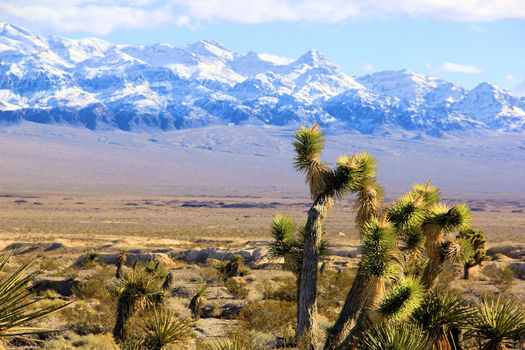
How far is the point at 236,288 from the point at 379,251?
31.9 feet

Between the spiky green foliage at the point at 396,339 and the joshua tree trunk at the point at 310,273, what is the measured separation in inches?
95.9

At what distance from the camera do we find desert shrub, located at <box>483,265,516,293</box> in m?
19.3

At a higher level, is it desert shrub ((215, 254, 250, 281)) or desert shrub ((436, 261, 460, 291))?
desert shrub ((436, 261, 460, 291))

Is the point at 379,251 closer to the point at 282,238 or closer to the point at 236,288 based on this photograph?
the point at 282,238

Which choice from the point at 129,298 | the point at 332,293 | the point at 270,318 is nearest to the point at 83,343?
the point at 129,298

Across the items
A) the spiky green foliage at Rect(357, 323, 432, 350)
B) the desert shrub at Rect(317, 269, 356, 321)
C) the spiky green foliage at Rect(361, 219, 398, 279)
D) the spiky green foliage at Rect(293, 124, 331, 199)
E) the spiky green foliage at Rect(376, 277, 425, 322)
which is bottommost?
the desert shrub at Rect(317, 269, 356, 321)

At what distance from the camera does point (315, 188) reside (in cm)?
1029

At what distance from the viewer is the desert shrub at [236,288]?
16844 millimetres

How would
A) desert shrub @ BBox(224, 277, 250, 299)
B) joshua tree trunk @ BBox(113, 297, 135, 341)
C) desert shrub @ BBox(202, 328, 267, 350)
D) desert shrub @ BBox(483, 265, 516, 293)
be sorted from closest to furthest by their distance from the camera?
1. desert shrub @ BBox(202, 328, 267, 350)
2. joshua tree trunk @ BBox(113, 297, 135, 341)
3. desert shrub @ BBox(224, 277, 250, 299)
4. desert shrub @ BBox(483, 265, 516, 293)

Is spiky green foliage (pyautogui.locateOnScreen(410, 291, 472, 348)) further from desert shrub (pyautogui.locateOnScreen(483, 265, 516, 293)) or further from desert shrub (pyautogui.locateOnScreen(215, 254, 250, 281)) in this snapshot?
desert shrub (pyautogui.locateOnScreen(215, 254, 250, 281))

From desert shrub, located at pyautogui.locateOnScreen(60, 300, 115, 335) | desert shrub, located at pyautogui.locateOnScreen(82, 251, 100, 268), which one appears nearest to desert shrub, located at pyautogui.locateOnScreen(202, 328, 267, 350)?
desert shrub, located at pyautogui.locateOnScreen(60, 300, 115, 335)

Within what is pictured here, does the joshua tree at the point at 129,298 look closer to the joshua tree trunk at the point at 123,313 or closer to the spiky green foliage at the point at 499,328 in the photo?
the joshua tree trunk at the point at 123,313

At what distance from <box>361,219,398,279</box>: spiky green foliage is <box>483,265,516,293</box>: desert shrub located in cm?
1213

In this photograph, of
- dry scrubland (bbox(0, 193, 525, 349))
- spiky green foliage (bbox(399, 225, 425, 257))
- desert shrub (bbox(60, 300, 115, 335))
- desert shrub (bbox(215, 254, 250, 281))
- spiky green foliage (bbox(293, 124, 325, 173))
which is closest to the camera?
spiky green foliage (bbox(399, 225, 425, 257))
